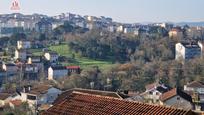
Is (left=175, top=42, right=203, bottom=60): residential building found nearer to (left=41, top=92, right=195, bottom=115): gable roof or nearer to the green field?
the green field

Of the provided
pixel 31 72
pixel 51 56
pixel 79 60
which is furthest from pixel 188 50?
pixel 31 72

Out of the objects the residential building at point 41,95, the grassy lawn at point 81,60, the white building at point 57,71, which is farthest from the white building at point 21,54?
the residential building at point 41,95

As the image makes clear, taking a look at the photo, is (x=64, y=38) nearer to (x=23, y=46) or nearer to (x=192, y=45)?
(x=23, y=46)

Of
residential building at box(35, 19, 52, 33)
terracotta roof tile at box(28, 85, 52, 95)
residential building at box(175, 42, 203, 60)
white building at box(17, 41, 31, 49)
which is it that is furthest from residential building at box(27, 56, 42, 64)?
residential building at box(35, 19, 52, 33)

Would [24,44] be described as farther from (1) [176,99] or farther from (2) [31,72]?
(1) [176,99]

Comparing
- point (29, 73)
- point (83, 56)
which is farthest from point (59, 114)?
point (83, 56)

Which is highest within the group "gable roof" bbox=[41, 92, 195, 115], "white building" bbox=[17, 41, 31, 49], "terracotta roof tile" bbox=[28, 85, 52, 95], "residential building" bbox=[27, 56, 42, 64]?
"gable roof" bbox=[41, 92, 195, 115]

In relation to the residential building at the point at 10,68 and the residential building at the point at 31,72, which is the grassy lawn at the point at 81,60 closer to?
the residential building at the point at 31,72
